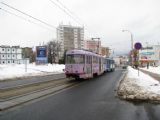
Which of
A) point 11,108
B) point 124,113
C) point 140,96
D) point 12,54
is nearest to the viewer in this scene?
point 124,113

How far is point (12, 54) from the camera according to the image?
164 m

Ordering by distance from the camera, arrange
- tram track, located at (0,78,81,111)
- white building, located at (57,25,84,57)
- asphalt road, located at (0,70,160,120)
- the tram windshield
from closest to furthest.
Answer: asphalt road, located at (0,70,160,120) → tram track, located at (0,78,81,111) → the tram windshield → white building, located at (57,25,84,57)

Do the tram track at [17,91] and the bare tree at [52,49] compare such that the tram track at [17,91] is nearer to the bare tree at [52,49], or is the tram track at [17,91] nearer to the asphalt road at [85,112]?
the asphalt road at [85,112]

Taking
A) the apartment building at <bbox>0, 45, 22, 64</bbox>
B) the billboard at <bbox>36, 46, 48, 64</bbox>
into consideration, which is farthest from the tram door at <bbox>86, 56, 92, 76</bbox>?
the apartment building at <bbox>0, 45, 22, 64</bbox>

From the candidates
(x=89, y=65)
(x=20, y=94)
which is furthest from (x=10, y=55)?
(x=20, y=94)

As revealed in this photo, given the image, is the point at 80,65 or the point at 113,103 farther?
the point at 80,65

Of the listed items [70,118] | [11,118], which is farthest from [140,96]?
[11,118]

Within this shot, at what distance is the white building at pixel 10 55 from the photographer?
16025cm

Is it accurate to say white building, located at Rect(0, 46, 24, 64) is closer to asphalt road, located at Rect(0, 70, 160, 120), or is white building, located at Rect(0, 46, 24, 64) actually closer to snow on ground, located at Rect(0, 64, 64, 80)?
snow on ground, located at Rect(0, 64, 64, 80)

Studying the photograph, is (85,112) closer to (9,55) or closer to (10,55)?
(9,55)

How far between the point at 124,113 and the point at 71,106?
7.83ft

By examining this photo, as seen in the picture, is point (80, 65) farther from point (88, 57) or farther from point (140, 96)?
point (140, 96)

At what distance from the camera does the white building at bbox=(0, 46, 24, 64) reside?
16025 centimetres

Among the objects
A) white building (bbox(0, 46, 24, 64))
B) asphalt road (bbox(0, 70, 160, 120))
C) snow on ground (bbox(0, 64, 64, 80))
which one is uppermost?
white building (bbox(0, 46, 24, 64))
